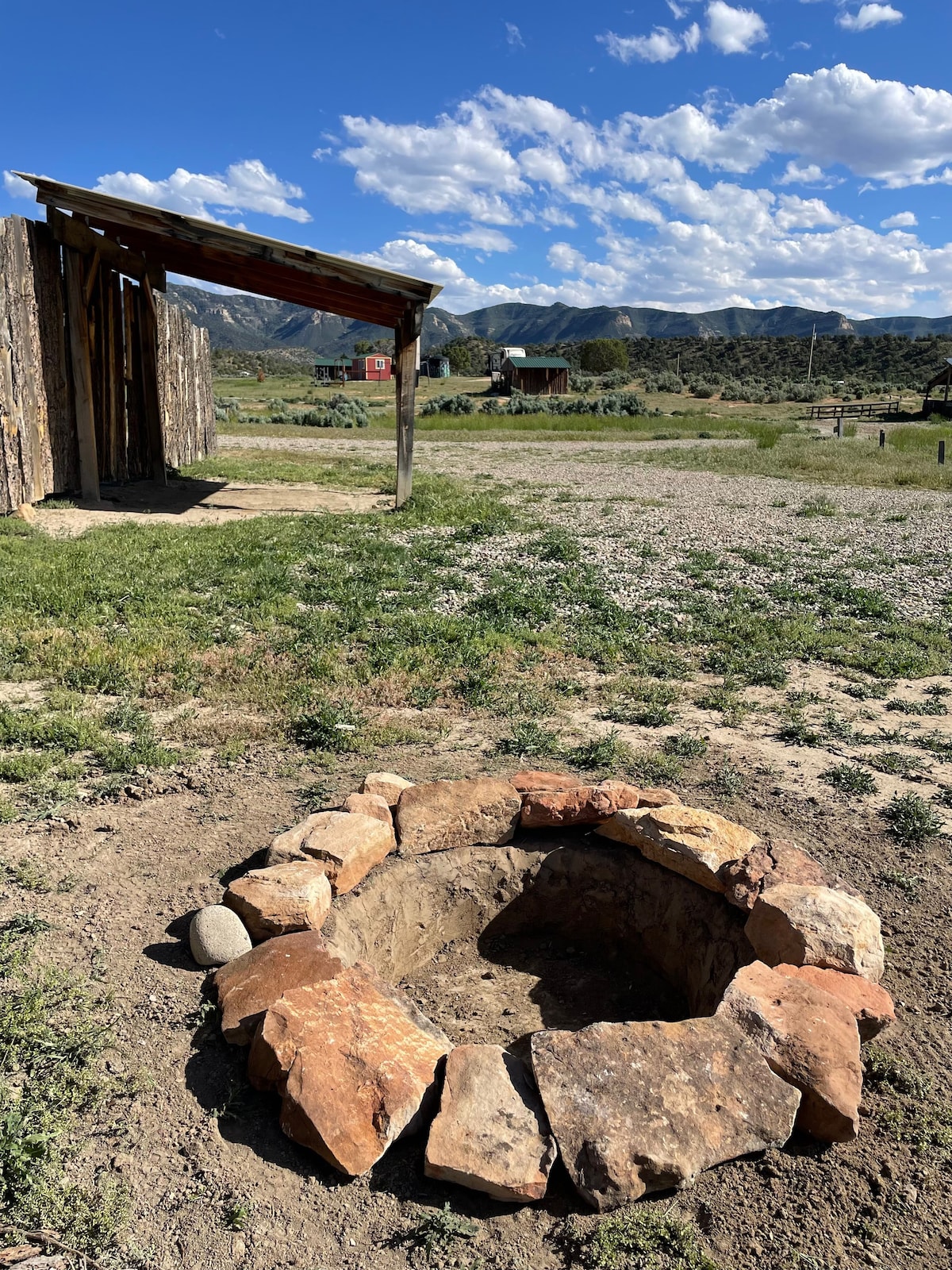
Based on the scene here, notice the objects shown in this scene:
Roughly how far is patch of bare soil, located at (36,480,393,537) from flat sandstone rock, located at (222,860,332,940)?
22.9 feet

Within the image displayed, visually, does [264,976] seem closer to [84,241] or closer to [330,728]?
[330,728]

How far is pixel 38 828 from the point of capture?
11.8 ft

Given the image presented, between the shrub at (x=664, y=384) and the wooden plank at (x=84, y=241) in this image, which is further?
the shrub at (x=664, y=384)

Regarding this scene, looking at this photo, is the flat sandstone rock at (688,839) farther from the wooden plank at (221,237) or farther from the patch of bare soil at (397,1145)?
the wooden plank at (221,237)

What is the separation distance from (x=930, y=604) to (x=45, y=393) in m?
9.32

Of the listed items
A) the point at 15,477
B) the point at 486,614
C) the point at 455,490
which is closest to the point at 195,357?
the point at 455,490

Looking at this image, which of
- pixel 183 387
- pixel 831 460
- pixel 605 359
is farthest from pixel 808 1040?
pixel 605 359

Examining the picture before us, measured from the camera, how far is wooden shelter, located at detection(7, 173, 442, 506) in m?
9.78

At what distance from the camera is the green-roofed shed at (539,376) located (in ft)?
177

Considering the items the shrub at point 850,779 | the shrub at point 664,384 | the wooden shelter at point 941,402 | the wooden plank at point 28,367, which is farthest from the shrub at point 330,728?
the shrub at point 664,384

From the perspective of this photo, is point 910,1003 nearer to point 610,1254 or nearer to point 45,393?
point 610,1254

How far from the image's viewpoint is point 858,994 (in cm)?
268

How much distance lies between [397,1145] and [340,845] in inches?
44.5

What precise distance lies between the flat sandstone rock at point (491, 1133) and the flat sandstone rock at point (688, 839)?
3.80 ft
